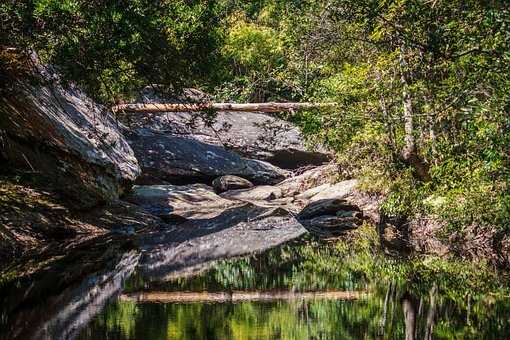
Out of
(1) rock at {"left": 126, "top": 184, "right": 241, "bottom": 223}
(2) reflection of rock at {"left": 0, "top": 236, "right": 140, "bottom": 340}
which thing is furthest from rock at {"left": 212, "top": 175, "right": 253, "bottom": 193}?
(2) reflection of rock at {"left": 0, "top": 236, "right": 140, "bottom": 340}

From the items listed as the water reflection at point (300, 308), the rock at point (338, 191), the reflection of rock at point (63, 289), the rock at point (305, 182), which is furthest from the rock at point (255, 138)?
the water reflection at point (300, 308)

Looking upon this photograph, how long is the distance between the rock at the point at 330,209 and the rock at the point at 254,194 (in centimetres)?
445

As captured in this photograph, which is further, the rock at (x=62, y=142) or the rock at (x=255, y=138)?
the rock at (x=255, y=138)

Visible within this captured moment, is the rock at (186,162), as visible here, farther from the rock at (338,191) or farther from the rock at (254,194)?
the rock at (338,191)

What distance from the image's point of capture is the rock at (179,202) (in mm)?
17953

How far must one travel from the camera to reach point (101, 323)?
6.29m

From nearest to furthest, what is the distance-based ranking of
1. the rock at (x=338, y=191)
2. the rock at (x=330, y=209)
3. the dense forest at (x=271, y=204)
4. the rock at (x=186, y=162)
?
the dense forest at (x=271, y=204) < the rock at (x=330, y=209) < the rock at (x=338, y=191) < the rock at (x=186, y=162)

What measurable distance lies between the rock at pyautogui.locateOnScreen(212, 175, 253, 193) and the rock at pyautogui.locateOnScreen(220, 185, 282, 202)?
0.31 meters

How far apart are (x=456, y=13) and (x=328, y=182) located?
46.1 ft

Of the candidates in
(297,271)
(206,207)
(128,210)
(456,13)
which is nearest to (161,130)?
(206,207)

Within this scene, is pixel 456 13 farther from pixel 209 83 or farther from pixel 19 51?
pixel 19 51

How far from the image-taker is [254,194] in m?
23.1

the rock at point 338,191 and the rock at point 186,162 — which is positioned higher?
the rock at point 186,162

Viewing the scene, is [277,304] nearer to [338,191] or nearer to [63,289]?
[63,289]
